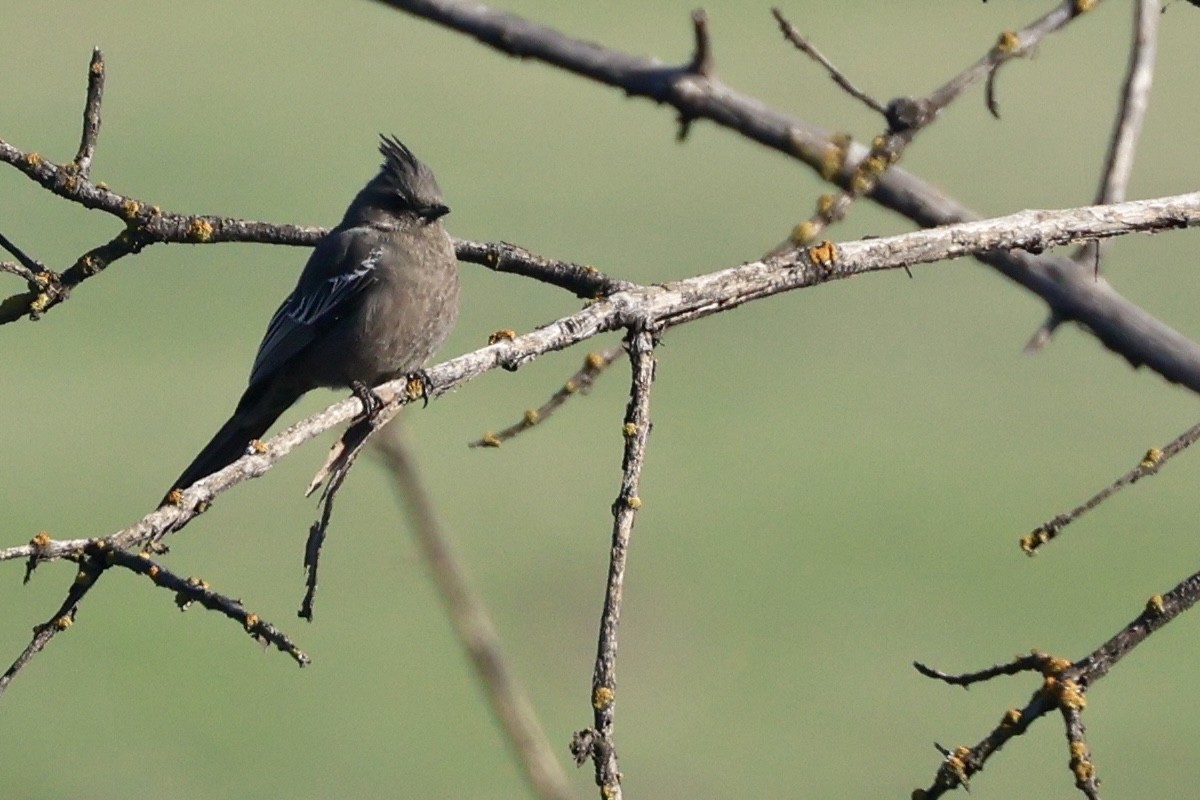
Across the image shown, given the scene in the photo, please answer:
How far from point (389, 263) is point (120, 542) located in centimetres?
353

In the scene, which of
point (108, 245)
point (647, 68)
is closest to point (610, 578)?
point (108, 245)

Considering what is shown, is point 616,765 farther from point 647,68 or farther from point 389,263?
point 389,263

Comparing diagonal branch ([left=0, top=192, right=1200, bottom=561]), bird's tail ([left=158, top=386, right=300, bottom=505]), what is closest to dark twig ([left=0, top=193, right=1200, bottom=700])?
diagonal branch ([left=0, top=192, right=1200, bottom=561])

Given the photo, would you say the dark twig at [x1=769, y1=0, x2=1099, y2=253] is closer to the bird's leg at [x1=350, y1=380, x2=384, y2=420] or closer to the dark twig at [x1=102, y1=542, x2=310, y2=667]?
the bird's leg at [x1=350, y1=380, x2=384, y2=420]

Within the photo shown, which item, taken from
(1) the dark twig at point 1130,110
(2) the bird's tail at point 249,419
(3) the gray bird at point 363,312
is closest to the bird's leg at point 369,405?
(1) the dark twig at point 1130,110

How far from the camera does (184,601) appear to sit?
2160 millimetres

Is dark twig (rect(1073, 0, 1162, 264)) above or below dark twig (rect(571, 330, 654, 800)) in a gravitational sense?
above

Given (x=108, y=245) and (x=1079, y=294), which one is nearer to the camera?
(x=108, y=245)

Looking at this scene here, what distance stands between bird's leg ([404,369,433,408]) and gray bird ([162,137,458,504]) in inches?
71.9

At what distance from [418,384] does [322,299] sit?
2.59m

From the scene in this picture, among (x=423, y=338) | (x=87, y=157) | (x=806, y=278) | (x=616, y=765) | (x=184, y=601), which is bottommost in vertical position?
(x=616, y=765)

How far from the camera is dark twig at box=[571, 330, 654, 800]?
2.22 metres

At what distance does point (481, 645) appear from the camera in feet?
8.20

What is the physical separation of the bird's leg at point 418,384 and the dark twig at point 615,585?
0.35 m
